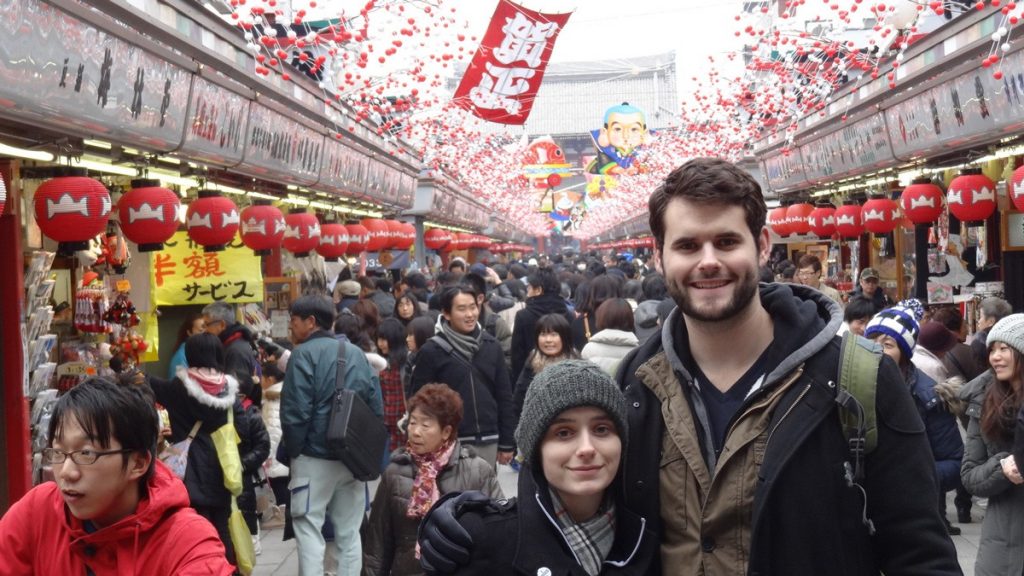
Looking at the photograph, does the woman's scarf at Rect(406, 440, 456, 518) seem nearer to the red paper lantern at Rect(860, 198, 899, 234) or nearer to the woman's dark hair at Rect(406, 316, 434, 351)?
the woman's dark hair at Rect(406, 316, 434, 351)

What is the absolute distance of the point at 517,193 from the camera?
40.9 meters

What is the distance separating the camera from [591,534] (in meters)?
2.84

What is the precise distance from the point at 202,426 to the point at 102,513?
391 centimetres

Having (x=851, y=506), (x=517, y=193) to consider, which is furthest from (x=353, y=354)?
(x=517, y=193)

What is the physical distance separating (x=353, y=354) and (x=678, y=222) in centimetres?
474

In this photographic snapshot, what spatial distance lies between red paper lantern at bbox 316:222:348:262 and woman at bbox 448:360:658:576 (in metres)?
10.5

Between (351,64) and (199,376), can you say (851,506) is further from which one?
(351,64)

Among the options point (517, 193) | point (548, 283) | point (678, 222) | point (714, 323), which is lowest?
point (714, 323)

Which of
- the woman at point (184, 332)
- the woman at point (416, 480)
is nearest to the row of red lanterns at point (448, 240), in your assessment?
the woman at point (184, 332)

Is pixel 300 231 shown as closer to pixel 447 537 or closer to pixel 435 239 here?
pixel 447 537

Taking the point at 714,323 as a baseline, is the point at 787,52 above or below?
above

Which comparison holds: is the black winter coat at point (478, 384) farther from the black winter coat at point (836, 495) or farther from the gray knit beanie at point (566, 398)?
the black winter coat at point (836, 495)

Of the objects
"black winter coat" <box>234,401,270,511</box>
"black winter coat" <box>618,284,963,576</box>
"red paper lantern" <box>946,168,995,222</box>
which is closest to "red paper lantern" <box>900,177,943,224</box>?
"red paper lantern" <box>946,168,995,222</box>

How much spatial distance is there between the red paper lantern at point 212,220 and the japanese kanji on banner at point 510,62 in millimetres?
5327
